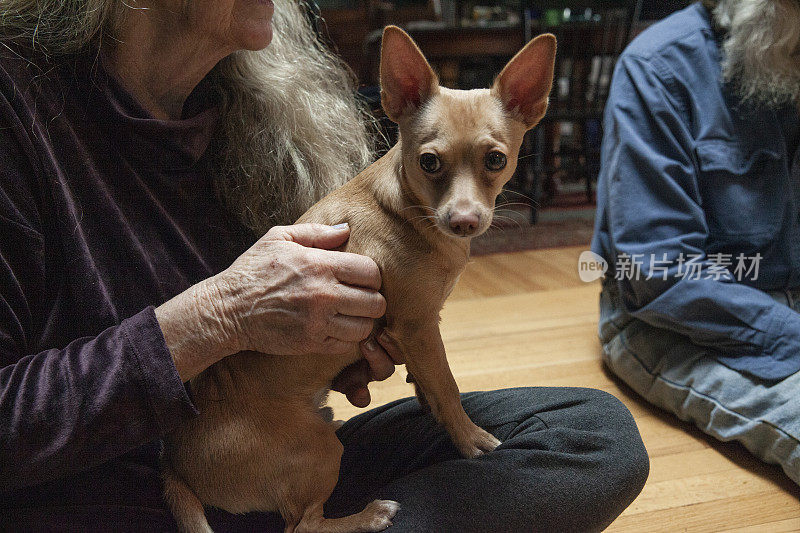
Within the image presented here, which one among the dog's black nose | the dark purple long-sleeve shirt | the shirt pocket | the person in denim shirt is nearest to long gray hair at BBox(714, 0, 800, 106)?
the person in denim shirt

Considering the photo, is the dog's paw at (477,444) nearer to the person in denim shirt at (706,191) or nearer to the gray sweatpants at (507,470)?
the gray sweatpants at (507,470)

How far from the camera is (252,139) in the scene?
1308 millimetres

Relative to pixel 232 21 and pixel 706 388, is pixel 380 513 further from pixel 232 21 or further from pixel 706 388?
pixel 706 388

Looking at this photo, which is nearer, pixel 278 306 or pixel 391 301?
pixel 278 306

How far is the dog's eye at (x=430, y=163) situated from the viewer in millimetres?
1083

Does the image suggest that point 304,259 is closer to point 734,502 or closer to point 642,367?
point 734,502

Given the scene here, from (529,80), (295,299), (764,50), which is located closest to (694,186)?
(764,50)

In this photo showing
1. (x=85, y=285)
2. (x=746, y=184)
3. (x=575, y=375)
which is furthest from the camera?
(x=575, y=375)

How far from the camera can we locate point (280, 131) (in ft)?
4.43

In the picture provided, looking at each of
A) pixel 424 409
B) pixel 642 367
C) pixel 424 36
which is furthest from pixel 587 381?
pixel 424 36

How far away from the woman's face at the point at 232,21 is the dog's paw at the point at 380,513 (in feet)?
2.69

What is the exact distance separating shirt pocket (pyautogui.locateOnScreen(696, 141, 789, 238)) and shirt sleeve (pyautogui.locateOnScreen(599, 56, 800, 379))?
0.06 metres

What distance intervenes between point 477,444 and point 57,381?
0.68 meters

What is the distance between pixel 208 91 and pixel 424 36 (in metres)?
3.37
